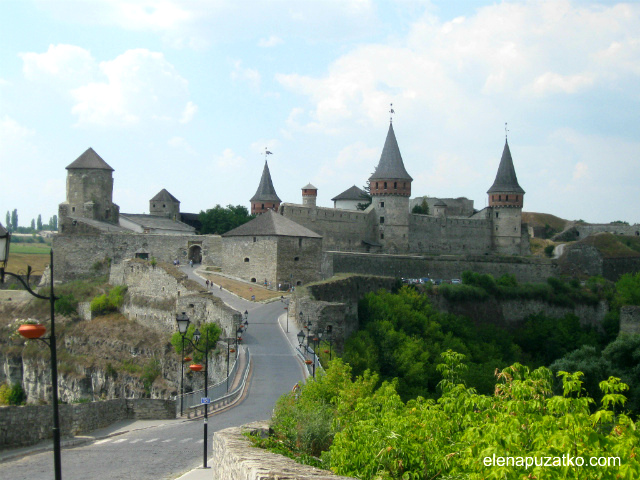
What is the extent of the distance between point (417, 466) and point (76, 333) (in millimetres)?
33813

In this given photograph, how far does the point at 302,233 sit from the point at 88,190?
53.1ft

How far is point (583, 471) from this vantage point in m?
7.67

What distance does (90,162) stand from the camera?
5397 centimetres

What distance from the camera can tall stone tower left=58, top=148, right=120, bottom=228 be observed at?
2081 inches

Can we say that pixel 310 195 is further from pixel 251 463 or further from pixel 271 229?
pixel 251 463

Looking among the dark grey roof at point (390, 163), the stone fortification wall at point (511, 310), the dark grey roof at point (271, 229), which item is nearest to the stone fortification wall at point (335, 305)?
the dark grey roof at point (271, 229)

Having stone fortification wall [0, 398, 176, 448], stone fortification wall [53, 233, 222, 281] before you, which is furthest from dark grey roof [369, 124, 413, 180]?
stone fortification wall [0, 398, 176, 448]

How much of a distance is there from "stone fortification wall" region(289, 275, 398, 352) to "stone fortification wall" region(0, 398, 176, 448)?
1248 cm

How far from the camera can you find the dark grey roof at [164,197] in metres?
68.2

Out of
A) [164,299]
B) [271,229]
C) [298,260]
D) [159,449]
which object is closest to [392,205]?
[298,260]

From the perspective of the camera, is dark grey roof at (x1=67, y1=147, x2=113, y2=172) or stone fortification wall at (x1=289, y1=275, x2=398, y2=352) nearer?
stone fortification wall at (x1=289, y1=275, x2=398, y2=352)

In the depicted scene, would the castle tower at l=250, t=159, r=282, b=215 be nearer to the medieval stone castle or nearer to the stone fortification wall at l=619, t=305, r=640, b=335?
the medieval stone castle

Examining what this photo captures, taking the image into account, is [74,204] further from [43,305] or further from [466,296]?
[466,296]

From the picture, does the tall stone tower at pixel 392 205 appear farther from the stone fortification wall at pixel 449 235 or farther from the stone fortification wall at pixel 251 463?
the stone fortification wall at pixel 251 463
